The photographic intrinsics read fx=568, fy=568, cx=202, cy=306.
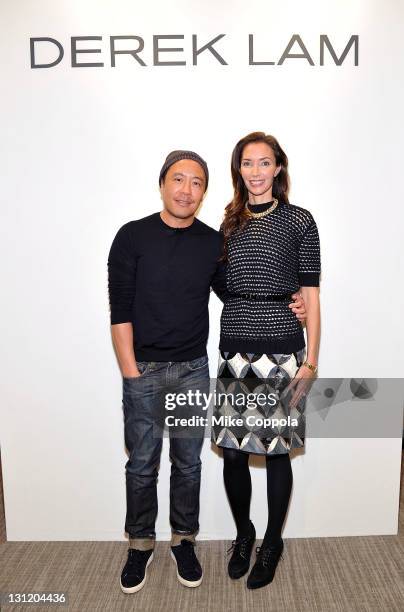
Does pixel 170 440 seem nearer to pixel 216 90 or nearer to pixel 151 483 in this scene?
pixel 151 483

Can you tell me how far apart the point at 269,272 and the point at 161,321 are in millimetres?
446

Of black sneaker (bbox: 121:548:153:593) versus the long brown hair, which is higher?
the long brown hair

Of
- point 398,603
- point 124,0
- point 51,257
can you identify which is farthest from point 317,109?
point 398,603

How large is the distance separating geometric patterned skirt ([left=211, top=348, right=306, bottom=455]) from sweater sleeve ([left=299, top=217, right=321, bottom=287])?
0.93ft

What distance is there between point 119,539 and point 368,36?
8.00 ft

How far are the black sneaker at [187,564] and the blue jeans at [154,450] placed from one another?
0.16 feet

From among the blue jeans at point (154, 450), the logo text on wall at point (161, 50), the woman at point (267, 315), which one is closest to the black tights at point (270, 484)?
the woman at point (267, 315)

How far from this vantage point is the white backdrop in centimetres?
230

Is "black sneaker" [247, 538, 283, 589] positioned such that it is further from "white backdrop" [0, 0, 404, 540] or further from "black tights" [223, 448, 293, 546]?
"white backdrop" [0, 0, 404, 540]

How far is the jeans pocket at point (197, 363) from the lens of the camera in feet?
7.35

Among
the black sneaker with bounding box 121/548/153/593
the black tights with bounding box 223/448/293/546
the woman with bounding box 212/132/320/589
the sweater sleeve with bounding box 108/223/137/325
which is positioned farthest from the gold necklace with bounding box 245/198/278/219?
the black sneaker with bounding box 121/548/153/593

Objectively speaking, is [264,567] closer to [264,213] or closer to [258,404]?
[258,404]

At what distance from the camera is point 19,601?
214cm

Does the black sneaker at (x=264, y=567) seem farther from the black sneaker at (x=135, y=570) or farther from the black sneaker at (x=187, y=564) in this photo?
the black sneaker at (x=135, y=570)
